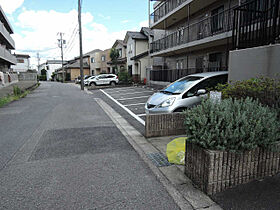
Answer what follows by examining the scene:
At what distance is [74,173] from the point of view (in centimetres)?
319

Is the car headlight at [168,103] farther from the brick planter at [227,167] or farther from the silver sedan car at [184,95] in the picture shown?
the brick planter at [227,167]

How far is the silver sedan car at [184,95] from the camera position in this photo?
18.9ft

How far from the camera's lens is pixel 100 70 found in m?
43.2

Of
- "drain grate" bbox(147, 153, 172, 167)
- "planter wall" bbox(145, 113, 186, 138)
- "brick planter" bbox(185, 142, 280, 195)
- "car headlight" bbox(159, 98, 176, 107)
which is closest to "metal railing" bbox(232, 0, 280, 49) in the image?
"car headlight" bbox(159, 98, 176, 107)

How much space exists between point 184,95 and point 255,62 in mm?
2066

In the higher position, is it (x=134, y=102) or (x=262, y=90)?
(x=262, y=90)

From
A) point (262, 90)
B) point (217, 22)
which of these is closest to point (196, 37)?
point (217, 22)

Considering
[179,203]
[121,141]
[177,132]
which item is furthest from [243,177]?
[121,141]

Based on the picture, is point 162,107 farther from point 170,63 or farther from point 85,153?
point 170,63

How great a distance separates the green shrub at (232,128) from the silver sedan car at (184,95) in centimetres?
286

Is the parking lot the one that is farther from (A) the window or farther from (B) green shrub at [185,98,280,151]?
(A) the window

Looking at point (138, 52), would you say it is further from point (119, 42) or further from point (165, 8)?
point (165, 8)

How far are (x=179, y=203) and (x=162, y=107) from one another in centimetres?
355

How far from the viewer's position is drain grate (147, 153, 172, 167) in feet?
11.6
